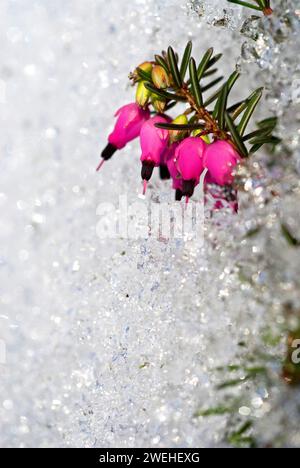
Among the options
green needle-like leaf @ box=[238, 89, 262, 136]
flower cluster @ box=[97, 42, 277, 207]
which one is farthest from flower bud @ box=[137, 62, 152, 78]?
green needle-like leaf @ box=[238, 89, 262, 136]

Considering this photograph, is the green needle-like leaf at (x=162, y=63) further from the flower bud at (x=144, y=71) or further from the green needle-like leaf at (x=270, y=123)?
the green needle-like leaf at (x=270, y=123)

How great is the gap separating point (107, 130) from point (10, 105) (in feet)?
0.81

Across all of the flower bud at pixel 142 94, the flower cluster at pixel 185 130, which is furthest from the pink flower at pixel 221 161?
the flower bud at pixel 142 94

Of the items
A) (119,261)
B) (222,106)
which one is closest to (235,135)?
(222,106)

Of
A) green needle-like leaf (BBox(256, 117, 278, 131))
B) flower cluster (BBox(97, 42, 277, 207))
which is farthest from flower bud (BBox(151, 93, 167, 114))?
green needle-like leaf (BBox(256, 117, 278, 131))

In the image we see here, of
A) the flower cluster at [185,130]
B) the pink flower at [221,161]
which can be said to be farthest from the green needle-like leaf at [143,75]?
the pink flower at [221,161]

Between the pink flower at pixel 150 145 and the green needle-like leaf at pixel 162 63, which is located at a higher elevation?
the green needle-like leaf at pixel 162 63

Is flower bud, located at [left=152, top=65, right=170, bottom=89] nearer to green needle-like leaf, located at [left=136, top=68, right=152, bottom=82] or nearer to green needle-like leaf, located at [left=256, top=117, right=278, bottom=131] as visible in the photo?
green needle-like leaf, located at [left=136, top=68, right=152, bottom=82]

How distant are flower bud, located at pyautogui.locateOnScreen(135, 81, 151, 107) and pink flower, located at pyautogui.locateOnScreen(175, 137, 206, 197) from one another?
77mm

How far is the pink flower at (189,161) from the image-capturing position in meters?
0.59

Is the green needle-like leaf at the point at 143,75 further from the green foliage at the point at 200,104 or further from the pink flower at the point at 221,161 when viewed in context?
the pink flower at the point at 221,161

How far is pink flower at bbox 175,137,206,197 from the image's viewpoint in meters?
0.59

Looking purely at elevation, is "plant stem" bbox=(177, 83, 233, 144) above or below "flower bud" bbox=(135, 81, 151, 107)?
below

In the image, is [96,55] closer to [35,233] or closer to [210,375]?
[35,233]
